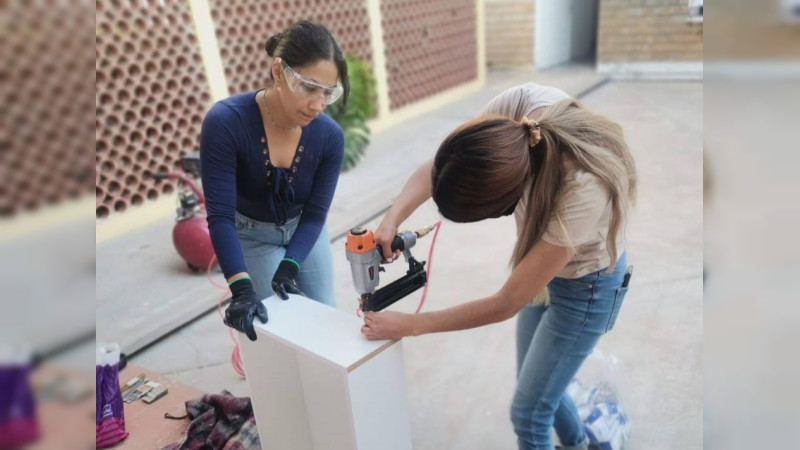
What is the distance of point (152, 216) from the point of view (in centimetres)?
451

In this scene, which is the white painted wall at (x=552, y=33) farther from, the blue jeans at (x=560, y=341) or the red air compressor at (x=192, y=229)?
the blue jeans at (x=560, y=341)

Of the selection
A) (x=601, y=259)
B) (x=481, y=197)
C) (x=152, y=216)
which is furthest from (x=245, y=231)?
(x=152, y=216)

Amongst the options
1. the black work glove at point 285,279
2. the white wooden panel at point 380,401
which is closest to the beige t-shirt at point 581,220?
the white wooden panel at point 380,401

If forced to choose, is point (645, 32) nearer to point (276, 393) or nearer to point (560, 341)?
point (560, 341)

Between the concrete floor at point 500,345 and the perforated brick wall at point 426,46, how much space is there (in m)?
3.09

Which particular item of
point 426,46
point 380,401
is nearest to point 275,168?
point 380,401

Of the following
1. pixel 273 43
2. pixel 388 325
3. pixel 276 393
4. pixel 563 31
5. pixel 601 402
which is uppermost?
pixel 273 43

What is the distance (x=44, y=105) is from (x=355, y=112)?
5.59 m

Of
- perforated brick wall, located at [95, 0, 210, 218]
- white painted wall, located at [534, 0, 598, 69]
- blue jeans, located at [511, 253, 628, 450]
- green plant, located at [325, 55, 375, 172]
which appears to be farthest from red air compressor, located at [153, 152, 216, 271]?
white painted wall, located at [534, 0, 598, 69]

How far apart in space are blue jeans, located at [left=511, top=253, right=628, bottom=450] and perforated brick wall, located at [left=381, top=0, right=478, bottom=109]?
5.54 metres

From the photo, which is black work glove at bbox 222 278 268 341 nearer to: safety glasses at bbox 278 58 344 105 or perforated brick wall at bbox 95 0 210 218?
safety glasses at bbox 278 58 344 105

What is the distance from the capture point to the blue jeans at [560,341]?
1.53 metres

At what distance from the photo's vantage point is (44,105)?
10.6 inches

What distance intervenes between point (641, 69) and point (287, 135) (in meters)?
7.83
